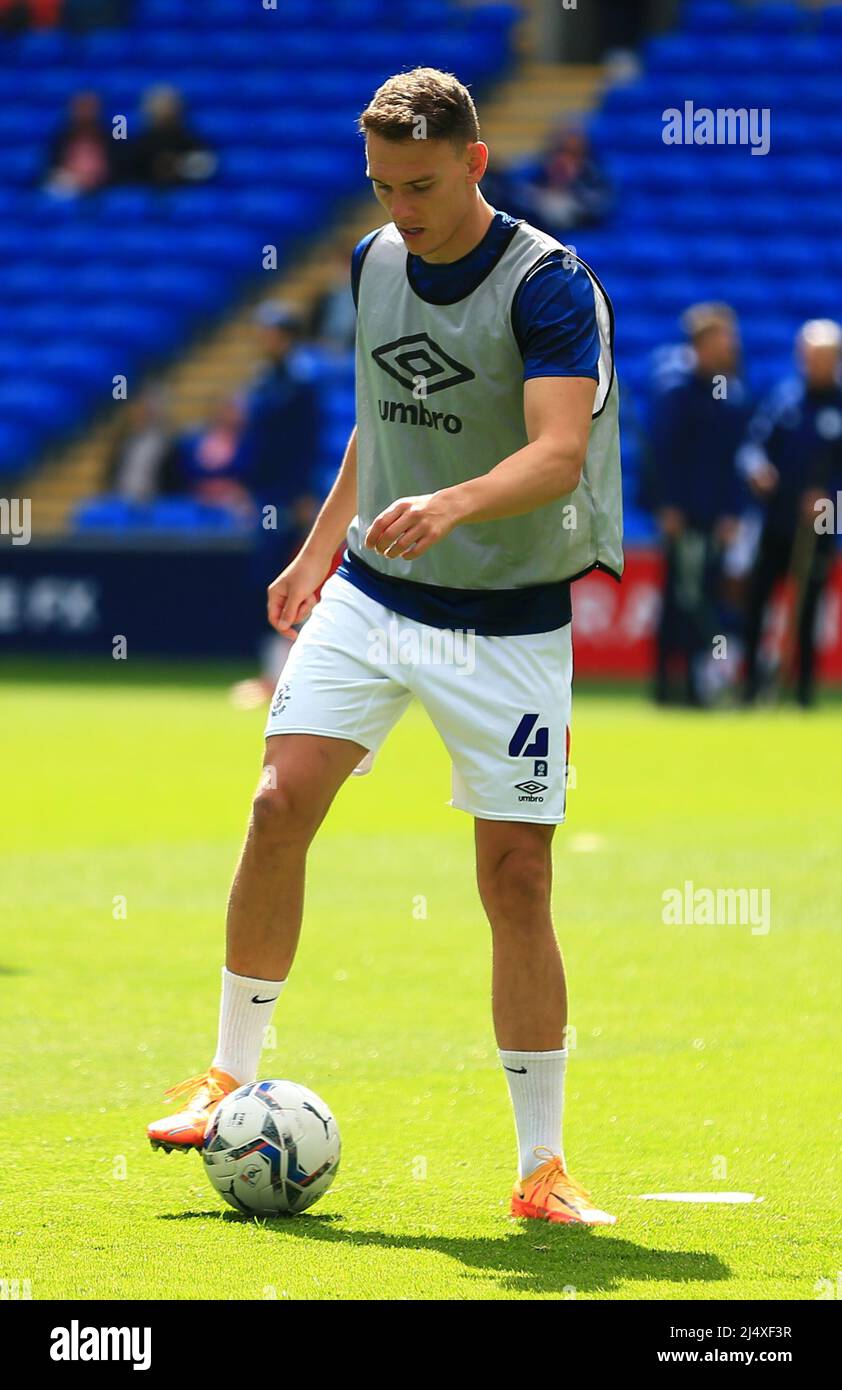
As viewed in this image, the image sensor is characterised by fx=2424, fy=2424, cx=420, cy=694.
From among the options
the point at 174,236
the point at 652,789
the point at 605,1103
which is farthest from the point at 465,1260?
the point at 174,236

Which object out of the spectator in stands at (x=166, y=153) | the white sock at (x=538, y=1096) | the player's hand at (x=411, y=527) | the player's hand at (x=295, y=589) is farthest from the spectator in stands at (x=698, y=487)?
the player's hand at (x=411, y=527)

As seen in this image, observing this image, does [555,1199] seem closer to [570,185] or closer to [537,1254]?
[537,1254]

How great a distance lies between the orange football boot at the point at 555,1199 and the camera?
194 inches

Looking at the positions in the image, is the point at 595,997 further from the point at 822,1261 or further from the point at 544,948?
the point at 822,1261

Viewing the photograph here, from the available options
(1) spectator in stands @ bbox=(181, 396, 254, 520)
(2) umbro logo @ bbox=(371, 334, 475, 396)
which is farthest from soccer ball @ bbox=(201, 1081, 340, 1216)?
(1) spectator in stands @ bbox=(181, 396, 254, 520)

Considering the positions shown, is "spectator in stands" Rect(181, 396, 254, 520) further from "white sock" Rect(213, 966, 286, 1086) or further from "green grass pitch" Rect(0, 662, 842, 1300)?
"white sock" Rect(213, 966, 286, 1086)

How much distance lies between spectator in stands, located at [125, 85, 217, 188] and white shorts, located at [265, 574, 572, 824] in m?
21.3

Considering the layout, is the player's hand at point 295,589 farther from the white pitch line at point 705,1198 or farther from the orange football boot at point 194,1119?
the white pitch line at point 705,1198

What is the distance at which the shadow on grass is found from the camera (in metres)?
4.45

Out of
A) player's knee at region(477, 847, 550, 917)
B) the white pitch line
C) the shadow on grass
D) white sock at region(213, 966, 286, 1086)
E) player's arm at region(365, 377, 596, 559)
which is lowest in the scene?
the shadow on grass

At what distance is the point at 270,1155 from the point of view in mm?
4957

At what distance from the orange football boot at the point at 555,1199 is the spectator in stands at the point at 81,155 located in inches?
885
